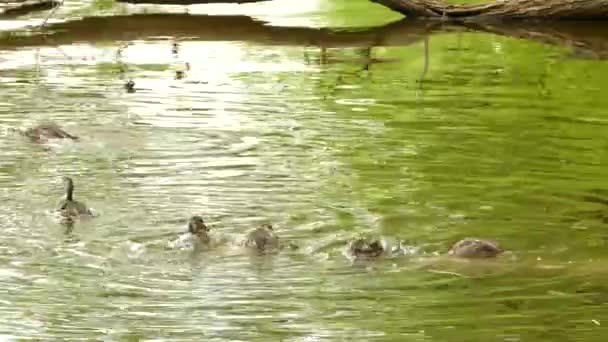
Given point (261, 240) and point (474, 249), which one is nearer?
point (474, 249)

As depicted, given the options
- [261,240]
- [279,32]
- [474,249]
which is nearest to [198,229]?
[261,240]

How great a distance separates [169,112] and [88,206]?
4.26m

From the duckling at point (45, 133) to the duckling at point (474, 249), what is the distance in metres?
5.01

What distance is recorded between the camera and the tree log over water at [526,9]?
23.0m

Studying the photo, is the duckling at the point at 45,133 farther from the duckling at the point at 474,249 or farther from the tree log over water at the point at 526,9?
the tree log over water at the point at 526,9

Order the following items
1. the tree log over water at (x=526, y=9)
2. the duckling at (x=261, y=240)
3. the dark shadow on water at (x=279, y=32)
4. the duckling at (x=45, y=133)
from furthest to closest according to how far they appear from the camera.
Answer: the tree log over water at (x=526, y=9) < the dark shadow on water at (x=279, y=32) < the duckling at (x=45, y=133) < the duckling at (x=261, y=240)

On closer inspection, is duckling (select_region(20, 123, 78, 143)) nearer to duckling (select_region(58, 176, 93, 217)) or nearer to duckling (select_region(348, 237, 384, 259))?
duckling (select_region(58, 176, 93, 217))

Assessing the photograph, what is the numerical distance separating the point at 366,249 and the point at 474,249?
73 cm

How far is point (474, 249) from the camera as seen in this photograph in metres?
9.26

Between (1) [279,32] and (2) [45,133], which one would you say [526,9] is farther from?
(2) [45,133]

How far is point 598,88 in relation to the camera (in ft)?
54.5

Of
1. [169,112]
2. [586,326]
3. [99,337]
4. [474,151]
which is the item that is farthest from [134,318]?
[169,112]

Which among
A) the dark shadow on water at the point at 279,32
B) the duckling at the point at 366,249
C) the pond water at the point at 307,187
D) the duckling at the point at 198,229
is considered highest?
the duckling at the point at 198,229

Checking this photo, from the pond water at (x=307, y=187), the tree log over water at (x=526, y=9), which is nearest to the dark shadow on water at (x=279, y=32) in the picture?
the tree log over water at (x=526, y=9)
